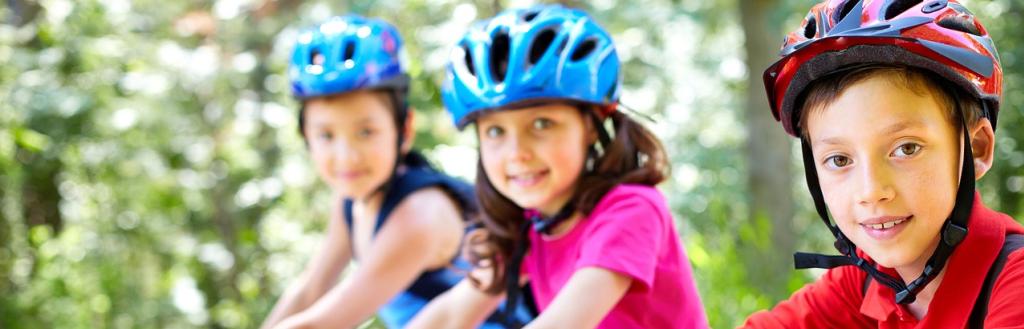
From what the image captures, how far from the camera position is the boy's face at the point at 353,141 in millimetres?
4098

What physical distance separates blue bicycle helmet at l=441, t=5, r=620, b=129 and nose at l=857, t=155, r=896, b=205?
4.01 feet

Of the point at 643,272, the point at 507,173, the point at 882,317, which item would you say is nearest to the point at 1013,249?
the point at 882,317

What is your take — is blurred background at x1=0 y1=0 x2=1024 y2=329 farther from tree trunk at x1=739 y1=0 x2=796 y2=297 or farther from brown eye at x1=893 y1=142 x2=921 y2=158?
brown eye at x1=893 y1=142 x2=921 y2=158

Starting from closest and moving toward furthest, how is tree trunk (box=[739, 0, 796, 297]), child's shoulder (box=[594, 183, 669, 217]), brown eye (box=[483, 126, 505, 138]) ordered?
child's shoulder (box=[594, 183, 669, 217])
brown eye (box=[483, 126, 505, 138])
tree trunk (box=[739, 0, 796, 297])

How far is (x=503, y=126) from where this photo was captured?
312 centimetres

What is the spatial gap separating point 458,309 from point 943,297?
1663mm

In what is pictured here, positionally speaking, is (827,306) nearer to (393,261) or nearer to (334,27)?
(393,261)

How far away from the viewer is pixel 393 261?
382cm

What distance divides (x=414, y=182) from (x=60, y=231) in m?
3.85

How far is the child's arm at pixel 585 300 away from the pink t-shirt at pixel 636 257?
26 millimetres

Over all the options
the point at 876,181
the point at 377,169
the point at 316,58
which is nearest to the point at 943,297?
the point at 876,181

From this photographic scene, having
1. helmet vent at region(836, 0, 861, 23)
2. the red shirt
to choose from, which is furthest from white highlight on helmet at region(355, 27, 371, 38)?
helmet vent at region(836, 0, 861, 23)

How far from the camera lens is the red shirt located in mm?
1819

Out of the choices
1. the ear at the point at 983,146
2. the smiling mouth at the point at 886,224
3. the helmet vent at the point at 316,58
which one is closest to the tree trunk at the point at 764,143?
the helmet vent at the point at 316,58
